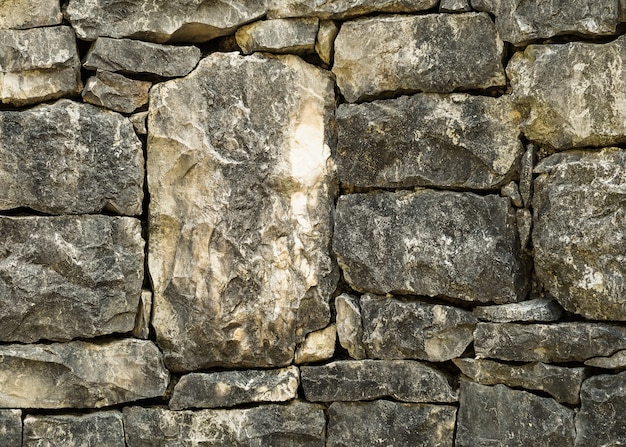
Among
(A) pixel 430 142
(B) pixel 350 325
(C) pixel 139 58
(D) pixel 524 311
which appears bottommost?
(B) pixel 350 325

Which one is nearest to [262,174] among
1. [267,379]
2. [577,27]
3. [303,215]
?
[303,215]

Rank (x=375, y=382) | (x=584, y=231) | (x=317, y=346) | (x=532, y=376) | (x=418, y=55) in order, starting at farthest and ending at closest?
(x=317, y=346)
(x=375, y=382)
(x=418, y=55)
(x=532, y=376)
(x=584, y=231)

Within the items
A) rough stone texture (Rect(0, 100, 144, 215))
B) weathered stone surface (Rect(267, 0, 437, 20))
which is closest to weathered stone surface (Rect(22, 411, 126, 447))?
rough stone texture (Rect(0, 100, 144, 215))

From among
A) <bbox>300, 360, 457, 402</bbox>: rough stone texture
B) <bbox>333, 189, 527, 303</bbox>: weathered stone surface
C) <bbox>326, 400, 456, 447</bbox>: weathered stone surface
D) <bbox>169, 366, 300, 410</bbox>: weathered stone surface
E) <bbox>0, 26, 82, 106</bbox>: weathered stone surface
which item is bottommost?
<bbox>326, 400, 456, 447</bbox>: weathered stone surface

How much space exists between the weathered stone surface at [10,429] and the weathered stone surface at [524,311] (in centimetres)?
178

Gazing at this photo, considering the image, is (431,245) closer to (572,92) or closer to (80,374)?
(572,92)

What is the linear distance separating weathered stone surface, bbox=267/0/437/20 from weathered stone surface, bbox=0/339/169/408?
137cm

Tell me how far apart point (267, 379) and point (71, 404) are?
2.47 feet

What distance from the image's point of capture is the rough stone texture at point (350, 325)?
3.37 metres

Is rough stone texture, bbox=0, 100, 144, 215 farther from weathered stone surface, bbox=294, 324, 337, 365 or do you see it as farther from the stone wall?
weathered stone surface, bbox=294, 324, 337, 365

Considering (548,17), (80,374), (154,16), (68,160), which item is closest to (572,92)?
(548,17)

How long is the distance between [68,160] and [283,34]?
94cm

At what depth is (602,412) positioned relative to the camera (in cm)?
298

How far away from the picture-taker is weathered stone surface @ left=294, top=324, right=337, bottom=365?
3.41 m
